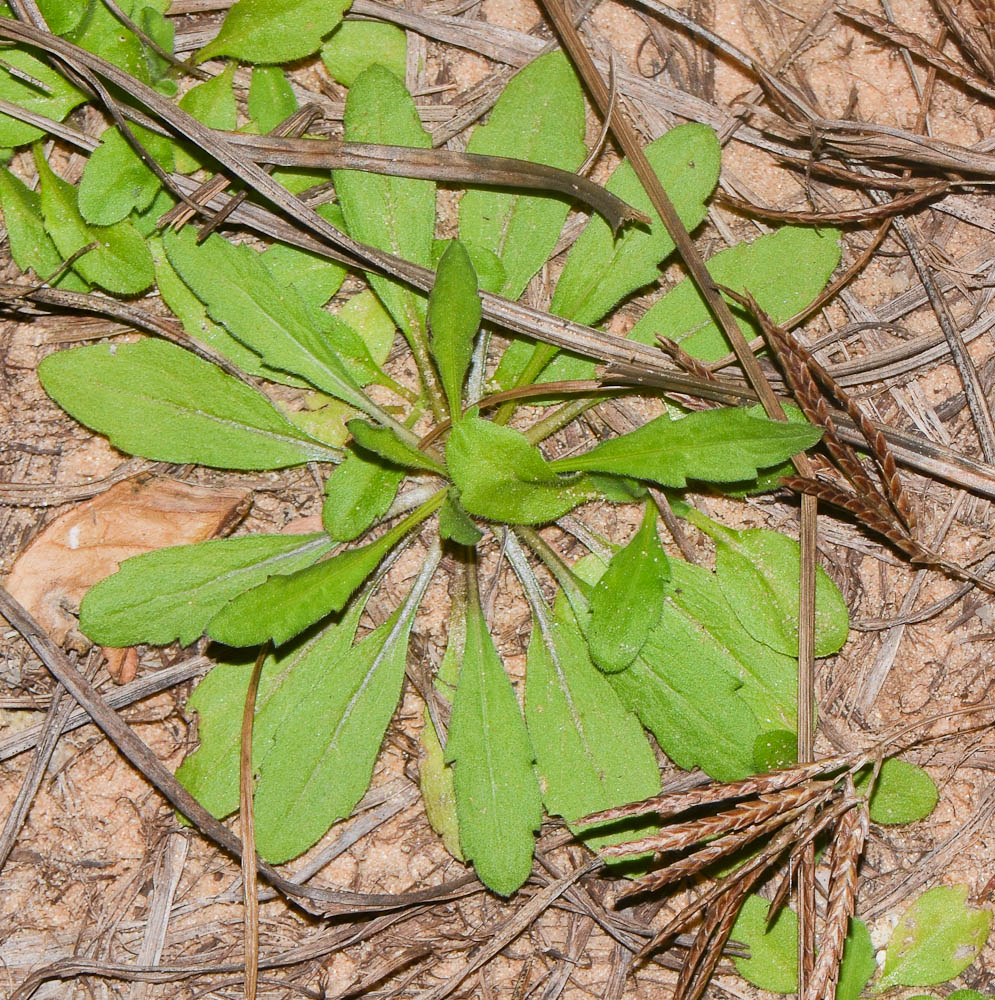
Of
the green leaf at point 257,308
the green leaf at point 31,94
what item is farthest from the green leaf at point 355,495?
the green leaf at point 31,94

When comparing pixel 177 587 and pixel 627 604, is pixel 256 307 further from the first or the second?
pixel 627 604

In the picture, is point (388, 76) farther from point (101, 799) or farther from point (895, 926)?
point (895, 926)

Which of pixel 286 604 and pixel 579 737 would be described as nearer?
pixel 286 604

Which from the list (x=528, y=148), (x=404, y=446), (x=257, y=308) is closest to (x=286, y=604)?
(x=404, y=446)

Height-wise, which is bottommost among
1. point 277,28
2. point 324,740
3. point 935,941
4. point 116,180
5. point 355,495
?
point 935,941

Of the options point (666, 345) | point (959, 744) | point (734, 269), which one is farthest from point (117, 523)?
point (959, 744)
